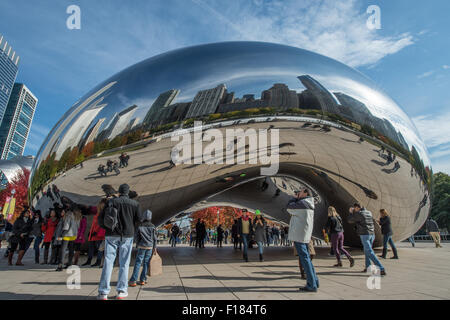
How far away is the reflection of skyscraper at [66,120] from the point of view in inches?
243

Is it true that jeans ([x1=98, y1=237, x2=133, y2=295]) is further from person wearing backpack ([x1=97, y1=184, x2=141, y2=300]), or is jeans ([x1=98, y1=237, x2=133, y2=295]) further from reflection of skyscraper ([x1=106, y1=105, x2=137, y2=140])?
reflection of skyscraper ([x1=106, y1=105, x2=137, y2=140])

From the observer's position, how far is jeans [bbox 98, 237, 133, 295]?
313 centimetres

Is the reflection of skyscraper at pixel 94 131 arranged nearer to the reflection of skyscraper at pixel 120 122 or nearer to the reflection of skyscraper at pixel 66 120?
the reflection of skyscraper at pixel 120 122

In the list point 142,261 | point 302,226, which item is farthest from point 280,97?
point 142,261

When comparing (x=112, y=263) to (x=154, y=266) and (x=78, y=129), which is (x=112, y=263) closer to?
(x=154, y=266)

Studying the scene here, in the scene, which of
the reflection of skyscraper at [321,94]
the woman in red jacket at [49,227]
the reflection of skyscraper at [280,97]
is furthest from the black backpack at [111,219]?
the reflection of skyscraper at [321,94]

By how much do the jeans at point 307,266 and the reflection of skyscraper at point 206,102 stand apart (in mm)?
3208

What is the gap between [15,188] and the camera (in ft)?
128

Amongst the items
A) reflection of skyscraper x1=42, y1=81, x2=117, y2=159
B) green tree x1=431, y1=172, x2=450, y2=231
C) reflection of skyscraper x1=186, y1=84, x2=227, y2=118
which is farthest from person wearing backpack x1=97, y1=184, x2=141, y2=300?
green tree x1=431, y1=172, x2=450, y2=231

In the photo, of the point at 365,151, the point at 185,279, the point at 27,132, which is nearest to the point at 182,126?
the point at 185,279

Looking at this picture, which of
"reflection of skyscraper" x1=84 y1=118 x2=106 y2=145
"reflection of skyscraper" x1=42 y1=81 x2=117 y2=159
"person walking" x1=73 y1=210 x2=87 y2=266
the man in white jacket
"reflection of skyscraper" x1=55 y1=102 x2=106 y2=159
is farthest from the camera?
"person walking" x1=73 y1=210 x2=87 y2=266

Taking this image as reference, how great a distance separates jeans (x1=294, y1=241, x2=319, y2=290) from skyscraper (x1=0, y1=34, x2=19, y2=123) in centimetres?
19347

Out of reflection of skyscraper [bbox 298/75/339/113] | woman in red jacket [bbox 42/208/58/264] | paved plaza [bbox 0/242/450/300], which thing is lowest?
paved plaza [bbox 0/242/450/300]

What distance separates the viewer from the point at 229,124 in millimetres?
5500
